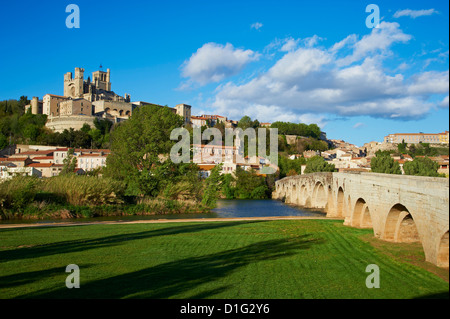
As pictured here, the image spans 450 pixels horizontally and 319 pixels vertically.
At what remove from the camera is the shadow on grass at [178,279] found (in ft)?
26.8

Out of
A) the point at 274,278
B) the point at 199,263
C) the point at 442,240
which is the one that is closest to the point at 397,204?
the point at 442,240

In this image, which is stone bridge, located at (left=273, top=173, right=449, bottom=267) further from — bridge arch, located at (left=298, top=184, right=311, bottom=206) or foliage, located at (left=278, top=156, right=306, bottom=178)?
foliage, located at (left=278, top=156, right=306, bottom=178)

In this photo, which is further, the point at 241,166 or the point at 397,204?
the point at 241,166

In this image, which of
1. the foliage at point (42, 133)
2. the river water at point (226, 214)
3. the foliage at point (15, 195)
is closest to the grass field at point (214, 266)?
the river water at point (226, 214)

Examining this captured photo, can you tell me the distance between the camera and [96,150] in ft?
288

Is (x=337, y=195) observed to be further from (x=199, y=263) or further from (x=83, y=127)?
(x=83, y=127)

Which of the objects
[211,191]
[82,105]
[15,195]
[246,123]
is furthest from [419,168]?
[82,105]

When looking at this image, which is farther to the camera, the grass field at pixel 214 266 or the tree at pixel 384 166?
the tree at pixel 384 166

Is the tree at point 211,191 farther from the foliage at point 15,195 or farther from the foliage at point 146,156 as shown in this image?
the foliage at point 15,195

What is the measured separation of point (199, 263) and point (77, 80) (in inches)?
4955

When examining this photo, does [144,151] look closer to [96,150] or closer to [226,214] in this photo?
[226,214]

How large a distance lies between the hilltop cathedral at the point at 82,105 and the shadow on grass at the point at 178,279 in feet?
325

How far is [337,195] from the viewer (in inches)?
1064

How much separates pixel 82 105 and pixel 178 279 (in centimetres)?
10834
